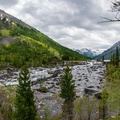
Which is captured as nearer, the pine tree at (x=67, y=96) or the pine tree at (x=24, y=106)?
the pine tree at (x=24, y=106)

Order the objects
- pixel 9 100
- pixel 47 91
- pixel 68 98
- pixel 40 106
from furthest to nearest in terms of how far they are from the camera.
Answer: pixel 47 91
pixel 40 106
pixel 68 98
pixel 9 100

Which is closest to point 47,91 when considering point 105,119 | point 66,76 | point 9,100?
point 66,76

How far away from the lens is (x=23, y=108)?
4922 cm

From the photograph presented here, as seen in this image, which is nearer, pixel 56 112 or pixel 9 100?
pixel 9 100

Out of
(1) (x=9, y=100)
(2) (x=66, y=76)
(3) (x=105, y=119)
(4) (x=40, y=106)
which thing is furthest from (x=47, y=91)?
(3) (x=105, y=119)

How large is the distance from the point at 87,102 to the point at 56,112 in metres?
9.29

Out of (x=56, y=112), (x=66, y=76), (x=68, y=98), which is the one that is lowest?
(x=56, y=112)

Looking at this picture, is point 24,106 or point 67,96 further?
point 67,96

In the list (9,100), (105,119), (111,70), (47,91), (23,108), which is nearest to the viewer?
(23,108)

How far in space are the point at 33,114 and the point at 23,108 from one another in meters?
2.60

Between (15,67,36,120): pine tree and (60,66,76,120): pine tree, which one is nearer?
(15,67,36,120): pine tree

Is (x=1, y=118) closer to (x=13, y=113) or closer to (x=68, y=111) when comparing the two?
(x=13, y=113)

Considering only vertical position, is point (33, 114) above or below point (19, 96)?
below

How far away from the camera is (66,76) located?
66250 millimetres
